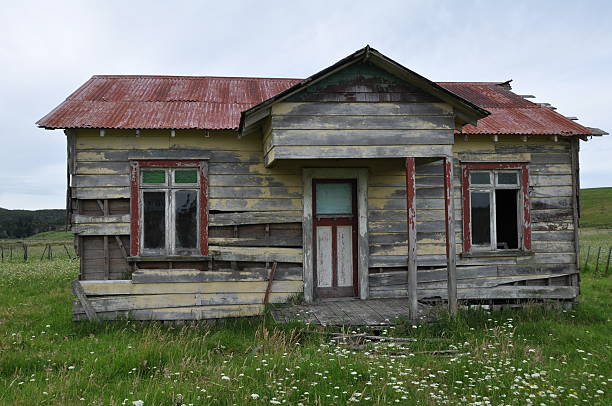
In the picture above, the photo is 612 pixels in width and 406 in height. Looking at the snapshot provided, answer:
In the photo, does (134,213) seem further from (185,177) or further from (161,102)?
(161,102)

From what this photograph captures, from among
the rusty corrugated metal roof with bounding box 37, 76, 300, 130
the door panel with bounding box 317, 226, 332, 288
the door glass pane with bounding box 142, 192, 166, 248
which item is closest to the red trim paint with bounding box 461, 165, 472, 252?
the door panel with bounding box 317, 226, 332, 288

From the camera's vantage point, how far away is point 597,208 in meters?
71.2

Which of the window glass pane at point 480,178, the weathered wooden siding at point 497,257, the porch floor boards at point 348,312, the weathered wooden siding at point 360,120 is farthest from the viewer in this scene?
the window glass pane at point 480,178

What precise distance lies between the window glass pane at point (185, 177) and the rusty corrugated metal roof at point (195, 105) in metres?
0.86

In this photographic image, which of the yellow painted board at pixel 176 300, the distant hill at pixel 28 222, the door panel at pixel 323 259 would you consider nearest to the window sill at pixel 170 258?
the yellow painted board at pixel 176 300

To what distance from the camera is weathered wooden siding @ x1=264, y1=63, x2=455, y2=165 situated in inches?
306

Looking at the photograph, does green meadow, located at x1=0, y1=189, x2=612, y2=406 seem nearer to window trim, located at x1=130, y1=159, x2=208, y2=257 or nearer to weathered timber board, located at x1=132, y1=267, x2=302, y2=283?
weathered timber board, located at x1=132, y1=267, x2=302, y2=283

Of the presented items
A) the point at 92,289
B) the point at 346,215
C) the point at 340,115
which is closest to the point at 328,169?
the point at 346,215

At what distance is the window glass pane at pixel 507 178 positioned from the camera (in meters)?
10.1

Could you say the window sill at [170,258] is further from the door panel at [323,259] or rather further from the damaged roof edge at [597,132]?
the damaged roof edge at [597,132]

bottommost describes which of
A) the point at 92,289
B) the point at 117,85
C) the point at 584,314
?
the point at 584,314

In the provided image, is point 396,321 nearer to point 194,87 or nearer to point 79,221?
point 79,221

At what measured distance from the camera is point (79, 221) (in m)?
8.77

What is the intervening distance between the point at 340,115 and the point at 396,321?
320 cm
